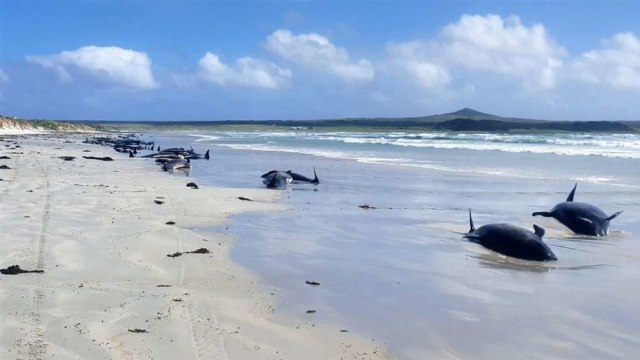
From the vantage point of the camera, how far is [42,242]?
7641 millimetres

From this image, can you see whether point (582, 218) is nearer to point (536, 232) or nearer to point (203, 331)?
point (536, 232)

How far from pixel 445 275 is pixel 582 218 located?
13.8ft

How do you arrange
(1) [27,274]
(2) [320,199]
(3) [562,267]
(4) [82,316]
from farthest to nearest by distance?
(2) [320,199]
(3) [562,267]
(1) [27,274]
(4) [82,316]

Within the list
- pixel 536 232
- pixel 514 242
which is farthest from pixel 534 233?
pixel 514 242

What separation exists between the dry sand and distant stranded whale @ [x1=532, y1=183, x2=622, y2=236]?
5475mm

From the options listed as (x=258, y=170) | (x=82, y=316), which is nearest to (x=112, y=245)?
(x=82, y=316)

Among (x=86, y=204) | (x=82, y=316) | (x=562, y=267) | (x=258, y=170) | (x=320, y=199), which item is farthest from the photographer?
(x=258, y=170)

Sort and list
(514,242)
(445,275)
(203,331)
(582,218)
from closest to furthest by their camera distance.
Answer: (203,331), (445,275), (514,242), (582,218)

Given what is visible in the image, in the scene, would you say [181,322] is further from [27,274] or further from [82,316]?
[27,274]

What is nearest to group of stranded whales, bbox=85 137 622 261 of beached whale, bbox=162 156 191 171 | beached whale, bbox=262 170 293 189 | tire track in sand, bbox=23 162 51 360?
tire track in sand, bbox=23 162 51 360

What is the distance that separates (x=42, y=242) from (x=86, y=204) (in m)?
3.55

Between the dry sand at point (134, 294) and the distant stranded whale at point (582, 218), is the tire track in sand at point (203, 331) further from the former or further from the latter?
the distant stranded whale at point (582, 218)

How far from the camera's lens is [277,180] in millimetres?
16734

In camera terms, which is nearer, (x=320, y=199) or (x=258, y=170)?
(x=320, y=199)
